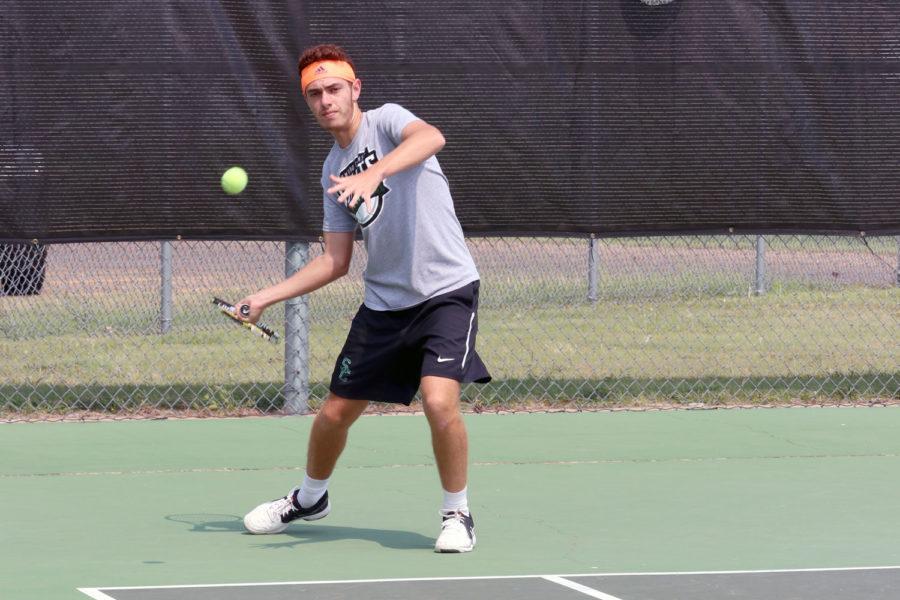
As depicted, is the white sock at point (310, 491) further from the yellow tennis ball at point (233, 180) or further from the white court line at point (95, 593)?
the yellow tennis ball at point (233, 180)

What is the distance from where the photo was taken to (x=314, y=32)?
293 inches

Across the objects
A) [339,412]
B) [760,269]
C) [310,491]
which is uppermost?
[760,269]

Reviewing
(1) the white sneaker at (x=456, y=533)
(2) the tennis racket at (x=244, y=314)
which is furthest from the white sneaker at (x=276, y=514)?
(2) the tennis racket at (x=244, y=314)

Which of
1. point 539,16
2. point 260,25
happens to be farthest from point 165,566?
point 539,16

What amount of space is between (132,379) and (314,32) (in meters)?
2.63

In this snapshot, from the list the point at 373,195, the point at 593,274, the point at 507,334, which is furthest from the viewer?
the point at 507,334

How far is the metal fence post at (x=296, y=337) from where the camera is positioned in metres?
7.63

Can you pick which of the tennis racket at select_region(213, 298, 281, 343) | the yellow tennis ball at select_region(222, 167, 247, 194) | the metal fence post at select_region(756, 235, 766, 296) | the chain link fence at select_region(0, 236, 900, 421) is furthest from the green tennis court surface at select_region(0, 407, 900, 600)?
the metal fence post at select_region(756, 235, 766, 296)

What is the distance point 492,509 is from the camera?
565 centimetres

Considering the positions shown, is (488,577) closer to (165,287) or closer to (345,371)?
(345,371)

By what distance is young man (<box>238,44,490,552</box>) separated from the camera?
16.1 feet

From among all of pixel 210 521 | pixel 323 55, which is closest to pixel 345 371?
pixel 210 521

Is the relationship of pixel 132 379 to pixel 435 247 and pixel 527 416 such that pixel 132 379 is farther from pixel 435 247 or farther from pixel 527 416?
pixel 435 247

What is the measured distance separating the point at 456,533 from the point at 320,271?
1085 mm
